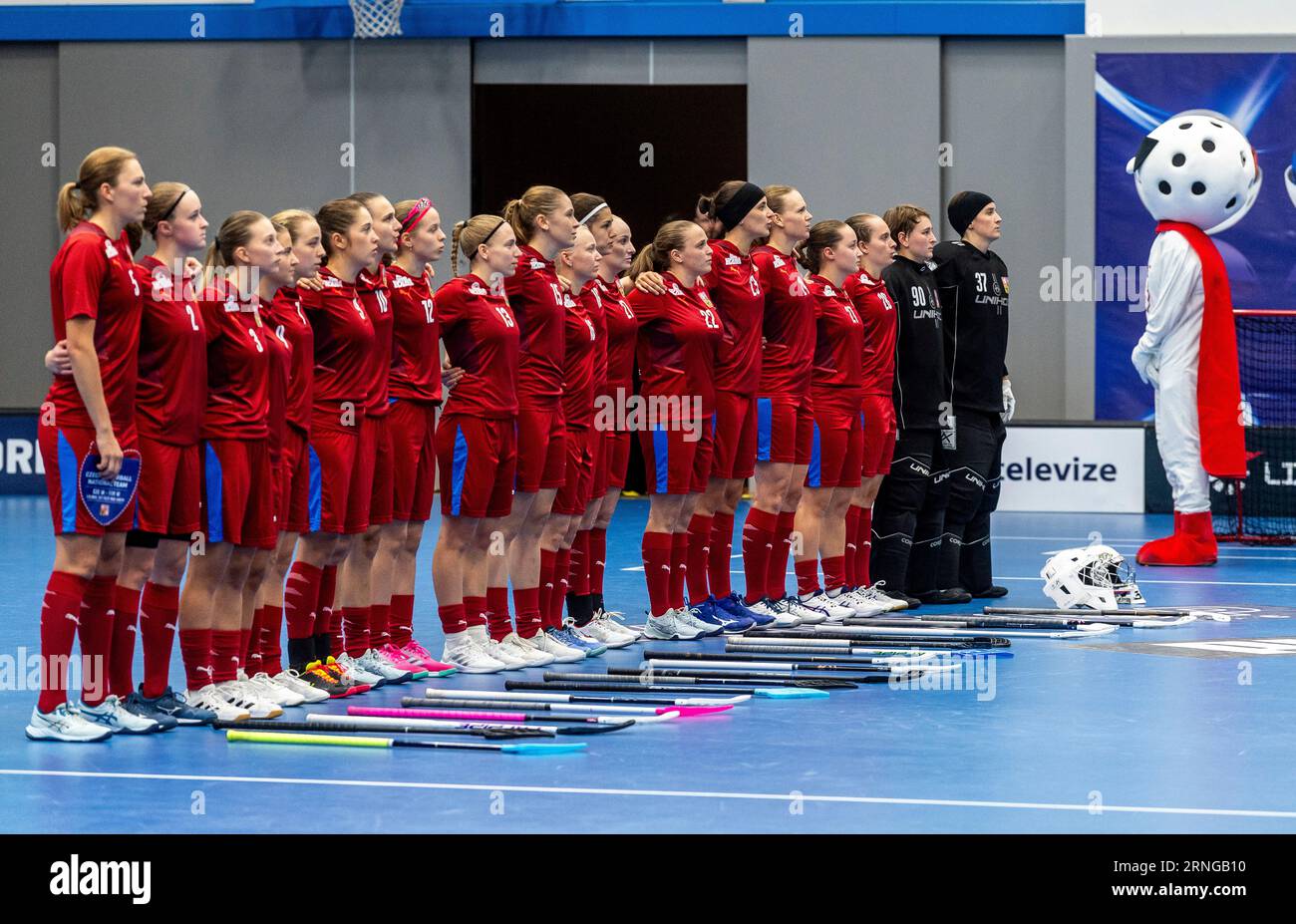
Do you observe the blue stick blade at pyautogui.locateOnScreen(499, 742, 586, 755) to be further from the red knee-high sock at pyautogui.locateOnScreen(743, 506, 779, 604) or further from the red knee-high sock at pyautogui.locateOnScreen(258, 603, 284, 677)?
the red knee-high sock at pyautogui.locateOnScreen(743, 506, 779, 604)

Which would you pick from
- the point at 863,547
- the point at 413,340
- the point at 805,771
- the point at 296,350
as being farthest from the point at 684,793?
the point at 863,547

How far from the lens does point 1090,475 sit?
711 inches

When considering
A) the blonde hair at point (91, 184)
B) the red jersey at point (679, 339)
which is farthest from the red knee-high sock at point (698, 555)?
the blonde hair at point (91, 184)

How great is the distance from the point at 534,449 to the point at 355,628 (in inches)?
49.3

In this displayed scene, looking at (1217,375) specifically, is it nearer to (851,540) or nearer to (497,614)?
(851,540)

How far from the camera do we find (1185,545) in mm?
13734

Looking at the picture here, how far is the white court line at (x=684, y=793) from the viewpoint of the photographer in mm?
5914

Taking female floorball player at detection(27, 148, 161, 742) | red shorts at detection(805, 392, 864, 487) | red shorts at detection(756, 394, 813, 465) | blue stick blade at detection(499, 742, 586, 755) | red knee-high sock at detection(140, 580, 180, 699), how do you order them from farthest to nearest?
red shorts at detection(805, 392, 864, 487) → red shorts at detection(756, 394, 813, 465) → red knee-high sock at detection(140, 580, 180, 699) → blue stick blade at detection(499, 742, 586, 755) → female floorball player at detection(27, 148, 161, 742)

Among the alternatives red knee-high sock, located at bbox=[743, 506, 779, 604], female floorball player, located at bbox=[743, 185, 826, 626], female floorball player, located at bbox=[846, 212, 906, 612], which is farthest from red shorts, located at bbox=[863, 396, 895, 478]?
red knee-high sock, located at bbox=[743, 506, 779, 604]

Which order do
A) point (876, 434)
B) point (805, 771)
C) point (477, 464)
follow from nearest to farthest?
1. point (805, 771)
2. point (477, 464)
3. point (876, 434)

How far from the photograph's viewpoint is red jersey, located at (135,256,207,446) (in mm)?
7098

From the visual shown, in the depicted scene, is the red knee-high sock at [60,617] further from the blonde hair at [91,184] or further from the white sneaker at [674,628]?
the white sneaker at [674,628]

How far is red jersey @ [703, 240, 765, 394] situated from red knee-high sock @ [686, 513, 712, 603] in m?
0.79

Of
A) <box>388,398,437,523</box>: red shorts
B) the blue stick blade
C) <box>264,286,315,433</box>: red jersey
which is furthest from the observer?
<box>388,398,437,523</box>: red shorts
